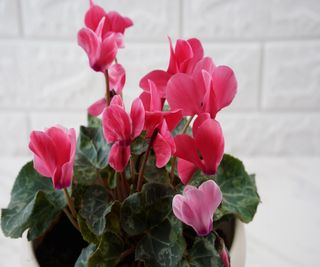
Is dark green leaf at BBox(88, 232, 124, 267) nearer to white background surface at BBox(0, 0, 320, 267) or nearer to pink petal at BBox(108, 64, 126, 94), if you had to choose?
pink petal at BBox(108, 64, 126, 94)

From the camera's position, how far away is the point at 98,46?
13.6 inches

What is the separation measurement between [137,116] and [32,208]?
148 mm

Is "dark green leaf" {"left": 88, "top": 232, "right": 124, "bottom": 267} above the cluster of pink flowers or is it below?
below

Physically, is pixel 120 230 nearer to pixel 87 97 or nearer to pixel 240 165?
pixel 240 165

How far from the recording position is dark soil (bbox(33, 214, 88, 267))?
0.46 meters

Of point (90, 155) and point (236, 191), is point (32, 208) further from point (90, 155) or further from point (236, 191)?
point (236, 191)

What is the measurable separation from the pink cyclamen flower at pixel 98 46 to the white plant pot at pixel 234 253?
0.17 metres

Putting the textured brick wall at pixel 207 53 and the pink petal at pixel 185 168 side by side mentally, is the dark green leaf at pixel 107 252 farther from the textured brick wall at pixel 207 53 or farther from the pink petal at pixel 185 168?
the textured brick wall at pixel 207 53

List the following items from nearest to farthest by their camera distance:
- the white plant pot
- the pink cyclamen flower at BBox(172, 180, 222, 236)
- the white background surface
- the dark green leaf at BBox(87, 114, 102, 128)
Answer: the pink cyclamen flower at BBox(172, 180, 222, 236) → the white plant pot → the dark green leaf at BBox(87, 114, 102, 128) → the white background surface

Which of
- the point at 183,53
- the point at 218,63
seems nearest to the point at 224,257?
the point at 183,53

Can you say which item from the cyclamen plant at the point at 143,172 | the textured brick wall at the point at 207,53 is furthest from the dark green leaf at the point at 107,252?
the textured brick wall at the point at 207,53

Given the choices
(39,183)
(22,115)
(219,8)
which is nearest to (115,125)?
(39,183)

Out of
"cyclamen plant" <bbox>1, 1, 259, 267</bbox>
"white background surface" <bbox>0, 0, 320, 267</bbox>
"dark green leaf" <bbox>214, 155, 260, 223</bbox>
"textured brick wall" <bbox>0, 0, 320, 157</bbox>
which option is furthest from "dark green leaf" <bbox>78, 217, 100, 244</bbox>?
"textured brick wall" <bbox>0, 0, 320, 157</bbox>

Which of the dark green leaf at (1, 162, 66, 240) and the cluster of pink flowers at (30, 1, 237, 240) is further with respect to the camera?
the dark green leaf at (1, 162, 66, 240)
